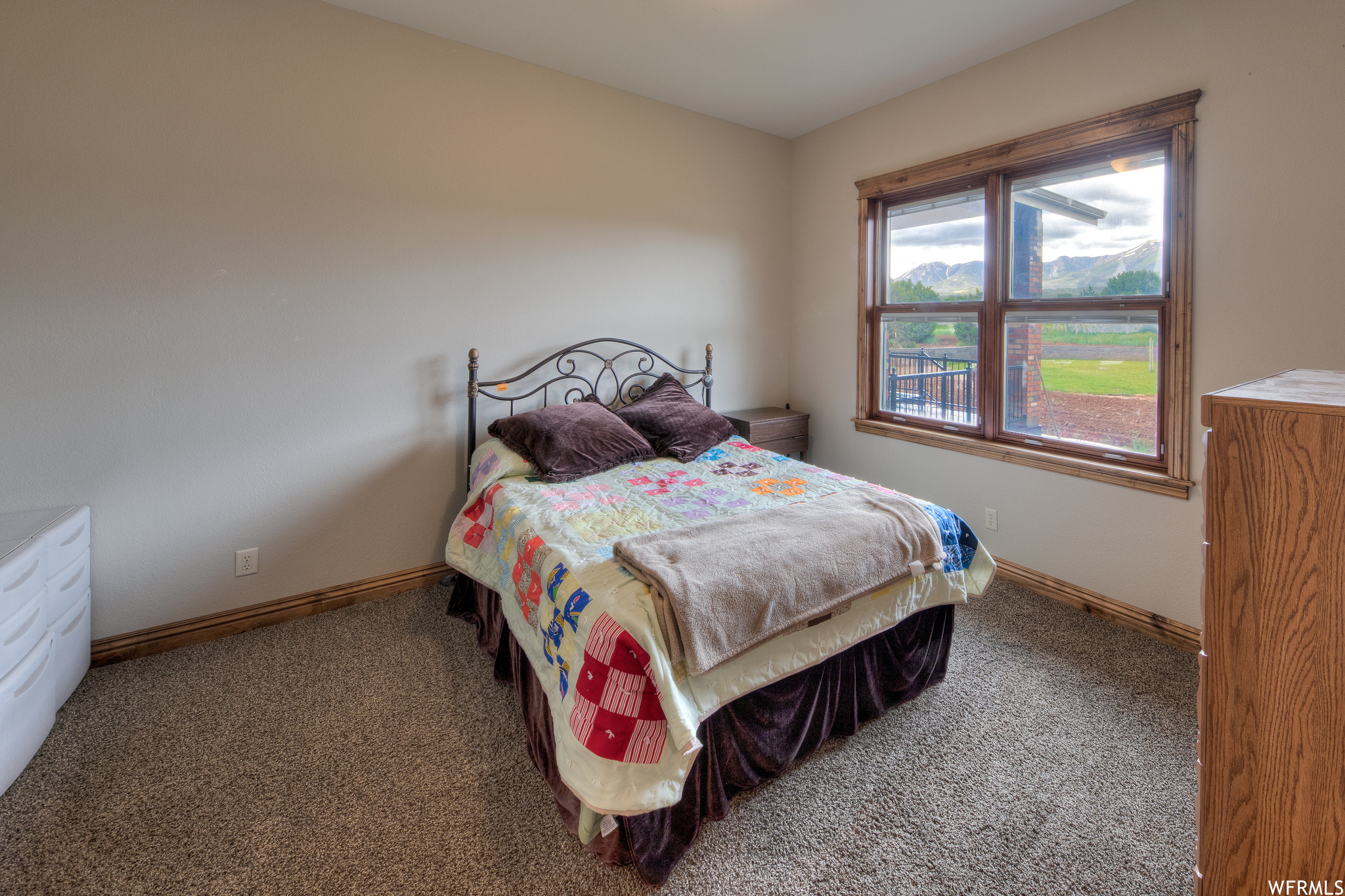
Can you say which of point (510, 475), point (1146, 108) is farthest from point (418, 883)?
point (1146, 108)

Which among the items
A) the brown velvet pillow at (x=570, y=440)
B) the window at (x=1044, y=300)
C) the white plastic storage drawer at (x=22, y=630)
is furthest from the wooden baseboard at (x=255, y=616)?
the window at (x=1044, y=300)

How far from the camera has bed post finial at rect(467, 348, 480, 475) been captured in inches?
114

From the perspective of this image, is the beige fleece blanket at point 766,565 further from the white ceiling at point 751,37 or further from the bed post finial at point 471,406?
the white ceiling at point 751,37

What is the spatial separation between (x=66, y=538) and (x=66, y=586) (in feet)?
0.53

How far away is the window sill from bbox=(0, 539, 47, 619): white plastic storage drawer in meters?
3.70

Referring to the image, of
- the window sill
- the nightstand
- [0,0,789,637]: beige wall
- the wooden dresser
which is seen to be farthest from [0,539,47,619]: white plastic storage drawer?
the window sill

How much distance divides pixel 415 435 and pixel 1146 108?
347 cm

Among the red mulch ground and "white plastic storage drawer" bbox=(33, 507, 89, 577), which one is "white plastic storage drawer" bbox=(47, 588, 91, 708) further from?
the red mulch ground

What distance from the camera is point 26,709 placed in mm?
1705

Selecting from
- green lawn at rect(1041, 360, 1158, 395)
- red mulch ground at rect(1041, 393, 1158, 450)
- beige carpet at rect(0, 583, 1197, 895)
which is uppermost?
green lawn at rect(1041, 360, 1158, 395)

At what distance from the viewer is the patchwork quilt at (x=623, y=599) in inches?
52.1

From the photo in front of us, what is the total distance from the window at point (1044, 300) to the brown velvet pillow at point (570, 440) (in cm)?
166

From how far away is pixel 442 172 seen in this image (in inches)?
111

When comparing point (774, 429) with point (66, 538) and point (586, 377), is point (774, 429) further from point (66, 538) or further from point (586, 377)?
point (66, 538)
